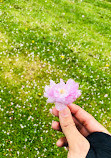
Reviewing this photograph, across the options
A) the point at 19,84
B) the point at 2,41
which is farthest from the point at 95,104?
the point at 2,41

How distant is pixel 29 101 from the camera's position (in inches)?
302

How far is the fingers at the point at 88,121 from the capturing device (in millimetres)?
3537

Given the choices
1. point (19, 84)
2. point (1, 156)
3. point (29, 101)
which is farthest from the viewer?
point (19, 84)

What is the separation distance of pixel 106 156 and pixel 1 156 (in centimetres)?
455

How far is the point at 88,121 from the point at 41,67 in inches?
238

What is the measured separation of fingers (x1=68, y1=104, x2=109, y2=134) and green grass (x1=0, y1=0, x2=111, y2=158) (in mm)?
3451

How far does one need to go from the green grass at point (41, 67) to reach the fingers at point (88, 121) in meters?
3.45

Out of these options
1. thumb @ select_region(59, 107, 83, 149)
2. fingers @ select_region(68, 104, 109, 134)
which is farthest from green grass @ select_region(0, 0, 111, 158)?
thumb @ select_region(59, 107, 83, 149)

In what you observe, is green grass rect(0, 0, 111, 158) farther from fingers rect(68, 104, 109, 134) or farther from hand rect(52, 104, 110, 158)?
fingers rect(68, 104, 109, 134)

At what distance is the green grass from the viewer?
677 centimetres

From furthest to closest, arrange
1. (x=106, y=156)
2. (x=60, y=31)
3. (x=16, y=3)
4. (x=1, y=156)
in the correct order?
1. (x=16, y=3)
2. (x=60, y=31)
3. (x=1, y=156)
4. (x=106, y=156)

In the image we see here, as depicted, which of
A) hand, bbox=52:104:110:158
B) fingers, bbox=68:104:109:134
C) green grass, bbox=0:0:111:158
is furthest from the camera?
green grass, bbox=0:0:111:158

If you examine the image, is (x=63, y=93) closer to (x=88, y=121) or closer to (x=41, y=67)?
(x=88, y=121)

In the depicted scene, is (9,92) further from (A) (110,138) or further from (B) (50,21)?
(B) (50,21)
